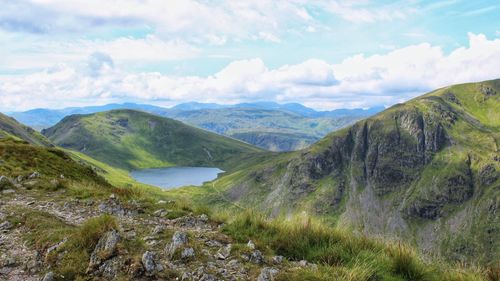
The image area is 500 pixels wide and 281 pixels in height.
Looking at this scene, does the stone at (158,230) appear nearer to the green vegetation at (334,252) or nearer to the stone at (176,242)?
the stone at (176,242)

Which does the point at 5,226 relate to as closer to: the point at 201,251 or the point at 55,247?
the point at 55,247

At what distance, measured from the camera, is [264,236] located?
13055mm

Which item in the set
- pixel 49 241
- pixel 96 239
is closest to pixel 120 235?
pixel 96 239

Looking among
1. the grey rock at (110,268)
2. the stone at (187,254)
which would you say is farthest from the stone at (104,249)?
the stone at (187,254)

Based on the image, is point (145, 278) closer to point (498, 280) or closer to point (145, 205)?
point (145, 205)

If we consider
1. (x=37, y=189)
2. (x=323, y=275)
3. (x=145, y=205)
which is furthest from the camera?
(x=37, y=189)

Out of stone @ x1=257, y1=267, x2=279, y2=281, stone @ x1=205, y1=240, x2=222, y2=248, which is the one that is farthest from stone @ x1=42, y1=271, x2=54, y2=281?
stone @ x1=257, y1=267, x2=279, y2=281

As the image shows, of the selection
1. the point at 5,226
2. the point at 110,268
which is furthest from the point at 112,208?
the point at 110,268

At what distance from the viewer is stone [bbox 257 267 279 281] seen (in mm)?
9766

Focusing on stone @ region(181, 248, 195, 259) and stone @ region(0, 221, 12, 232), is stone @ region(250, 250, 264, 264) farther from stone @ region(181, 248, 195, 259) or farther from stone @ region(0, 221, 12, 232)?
stone @ region(0, 221, 12, 232)

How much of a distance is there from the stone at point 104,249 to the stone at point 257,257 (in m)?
3.98

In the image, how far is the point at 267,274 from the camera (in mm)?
9922

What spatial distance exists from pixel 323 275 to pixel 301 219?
433cm

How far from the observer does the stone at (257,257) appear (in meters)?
11.1
